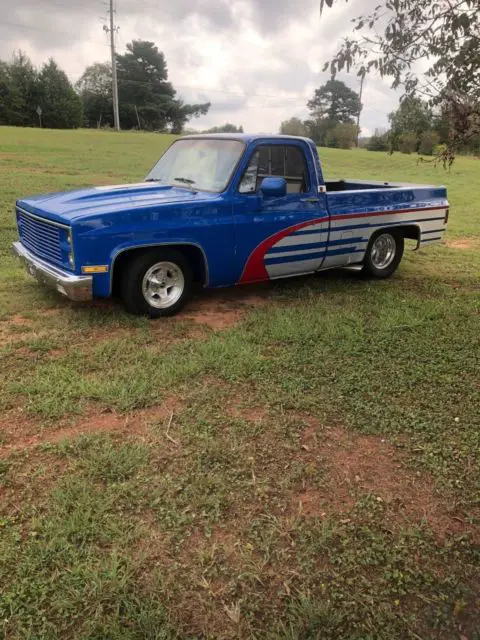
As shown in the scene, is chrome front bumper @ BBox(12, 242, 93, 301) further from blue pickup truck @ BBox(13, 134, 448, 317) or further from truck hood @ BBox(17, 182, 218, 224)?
truck hood @ BBox(17, 182, 218, 224)

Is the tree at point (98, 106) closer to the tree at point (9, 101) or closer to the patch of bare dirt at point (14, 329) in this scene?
the tree at point (9, 101)

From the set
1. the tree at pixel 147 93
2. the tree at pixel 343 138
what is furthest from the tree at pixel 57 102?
the tree at pixel 343 138

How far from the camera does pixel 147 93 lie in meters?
74.8

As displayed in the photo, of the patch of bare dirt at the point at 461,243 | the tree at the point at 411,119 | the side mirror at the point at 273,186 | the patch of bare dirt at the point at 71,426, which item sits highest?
the tree at the point at 411,119

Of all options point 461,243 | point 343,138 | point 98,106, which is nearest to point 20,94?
point 98,106

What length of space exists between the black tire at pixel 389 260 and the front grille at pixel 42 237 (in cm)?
392

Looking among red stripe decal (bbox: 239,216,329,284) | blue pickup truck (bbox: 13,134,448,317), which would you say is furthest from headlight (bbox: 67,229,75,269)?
red stripe decal (bbox: 239,216,329,284)

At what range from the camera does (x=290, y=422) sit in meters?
3.69

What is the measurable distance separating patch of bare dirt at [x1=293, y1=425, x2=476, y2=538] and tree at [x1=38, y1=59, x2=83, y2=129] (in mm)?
68541

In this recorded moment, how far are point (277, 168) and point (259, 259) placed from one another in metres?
1.08

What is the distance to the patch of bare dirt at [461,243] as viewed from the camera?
10188 mm

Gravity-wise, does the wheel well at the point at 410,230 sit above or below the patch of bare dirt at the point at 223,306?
above

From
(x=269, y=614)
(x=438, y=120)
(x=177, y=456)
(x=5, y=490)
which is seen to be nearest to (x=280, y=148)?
(x=438, y=120)

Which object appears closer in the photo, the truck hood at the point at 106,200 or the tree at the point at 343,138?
the truck hood at the point at 106,200
